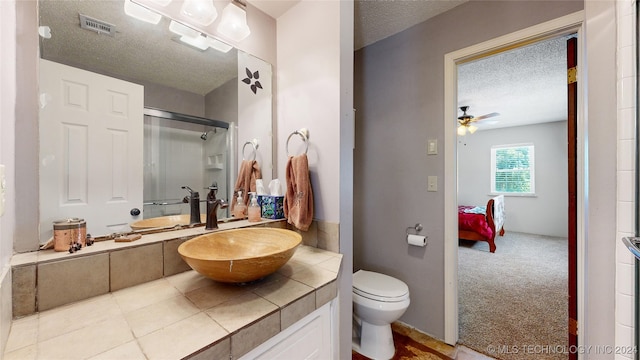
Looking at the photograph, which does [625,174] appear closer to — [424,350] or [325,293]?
[325,293]

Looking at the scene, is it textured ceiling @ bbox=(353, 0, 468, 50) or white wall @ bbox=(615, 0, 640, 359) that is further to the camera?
textured ceiling @ bbox=(353, 0, 468, 50)

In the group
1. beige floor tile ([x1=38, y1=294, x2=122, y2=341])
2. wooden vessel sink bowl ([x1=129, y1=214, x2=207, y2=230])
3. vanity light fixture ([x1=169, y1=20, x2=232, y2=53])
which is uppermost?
vanity light fixture ([x1=169, y1=20, x2=232, y2=53])

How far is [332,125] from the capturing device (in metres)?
1.22

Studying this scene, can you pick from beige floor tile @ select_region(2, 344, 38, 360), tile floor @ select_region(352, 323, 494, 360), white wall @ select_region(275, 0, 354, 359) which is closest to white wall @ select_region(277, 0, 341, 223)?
white wall @ select_region(275, 0, 354, 359)

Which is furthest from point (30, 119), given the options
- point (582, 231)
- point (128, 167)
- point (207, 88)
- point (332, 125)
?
point (582, 231)

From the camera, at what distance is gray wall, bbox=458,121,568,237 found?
4801 millimetres

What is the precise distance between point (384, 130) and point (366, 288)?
4.25 ft

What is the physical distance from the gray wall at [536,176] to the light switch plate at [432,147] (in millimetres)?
4388

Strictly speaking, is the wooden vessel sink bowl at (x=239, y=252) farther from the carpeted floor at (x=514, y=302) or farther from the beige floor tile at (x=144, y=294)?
the carpeted floor at (x=514, y=302)

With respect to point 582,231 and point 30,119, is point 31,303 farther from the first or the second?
point 582,231

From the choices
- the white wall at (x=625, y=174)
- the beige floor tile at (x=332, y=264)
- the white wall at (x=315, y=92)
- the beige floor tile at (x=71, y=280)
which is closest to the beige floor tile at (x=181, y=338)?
the beige floor tile at (x=71, y=280)

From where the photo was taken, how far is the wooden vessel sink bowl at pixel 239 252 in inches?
27.9

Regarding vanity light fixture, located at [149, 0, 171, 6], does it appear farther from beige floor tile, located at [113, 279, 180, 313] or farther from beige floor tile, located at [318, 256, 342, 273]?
beige floor tile, located at [318, 256, 342, 273]

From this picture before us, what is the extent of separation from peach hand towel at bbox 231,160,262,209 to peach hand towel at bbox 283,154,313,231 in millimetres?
269
